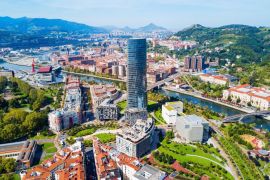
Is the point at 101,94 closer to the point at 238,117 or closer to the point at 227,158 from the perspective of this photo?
the point at 238,117

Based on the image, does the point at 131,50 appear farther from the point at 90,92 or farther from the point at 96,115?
the point at 90,92

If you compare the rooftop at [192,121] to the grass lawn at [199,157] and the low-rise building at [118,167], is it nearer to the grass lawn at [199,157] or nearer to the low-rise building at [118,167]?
the grass lawn at [199,157]

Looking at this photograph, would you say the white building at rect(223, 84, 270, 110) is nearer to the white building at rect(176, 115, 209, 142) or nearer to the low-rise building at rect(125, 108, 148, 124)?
the white building at rect(176, 115, 209, 142)

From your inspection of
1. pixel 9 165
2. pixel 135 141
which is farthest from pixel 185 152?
pixel 9 165

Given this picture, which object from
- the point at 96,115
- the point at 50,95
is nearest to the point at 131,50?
the point at 96,115

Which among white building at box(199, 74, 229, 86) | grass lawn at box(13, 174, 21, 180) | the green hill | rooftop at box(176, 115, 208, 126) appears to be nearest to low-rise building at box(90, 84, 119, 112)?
rooftop at box(176, 115, 208, 126)

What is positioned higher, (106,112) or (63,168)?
(106,112)

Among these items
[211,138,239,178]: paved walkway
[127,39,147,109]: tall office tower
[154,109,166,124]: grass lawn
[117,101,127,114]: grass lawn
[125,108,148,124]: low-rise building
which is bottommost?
[211,138,239,178]: paved walkway
